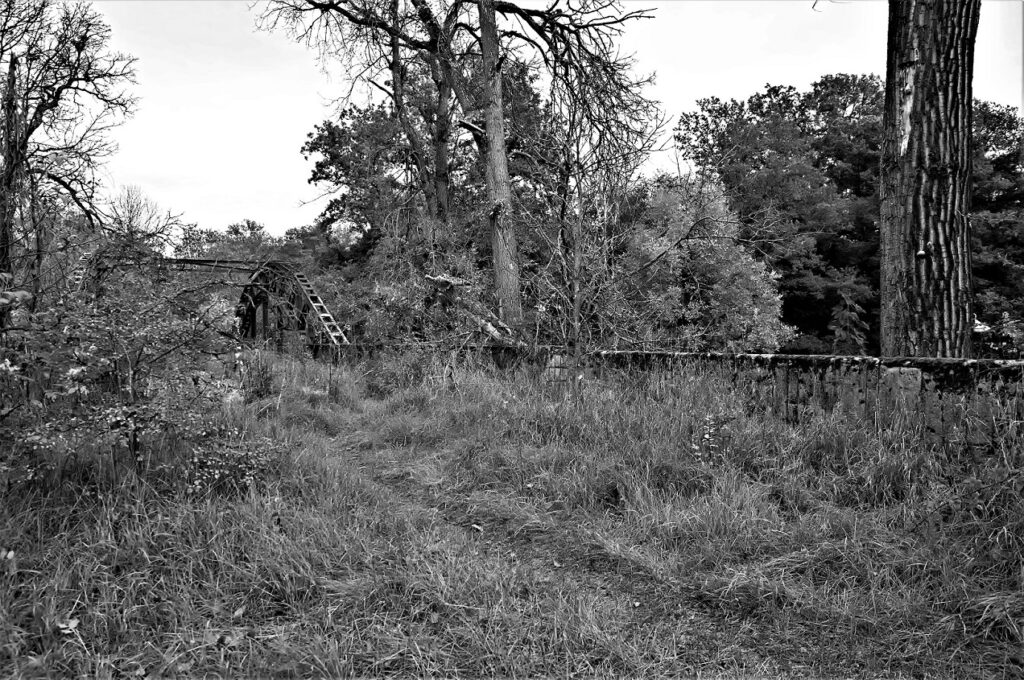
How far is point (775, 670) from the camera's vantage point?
193 centimetres

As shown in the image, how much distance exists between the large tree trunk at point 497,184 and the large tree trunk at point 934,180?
5310 millimetres

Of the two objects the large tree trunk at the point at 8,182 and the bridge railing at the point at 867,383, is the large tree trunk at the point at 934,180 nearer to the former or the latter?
the bridge railing at the point at 867,383

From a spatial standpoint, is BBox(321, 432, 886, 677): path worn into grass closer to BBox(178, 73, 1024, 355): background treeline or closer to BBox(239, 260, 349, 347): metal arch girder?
BBox(178, 73, 1024, 355): background treeline

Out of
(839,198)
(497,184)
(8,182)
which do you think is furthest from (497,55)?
(839,198)

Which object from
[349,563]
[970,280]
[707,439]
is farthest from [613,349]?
[349,563]

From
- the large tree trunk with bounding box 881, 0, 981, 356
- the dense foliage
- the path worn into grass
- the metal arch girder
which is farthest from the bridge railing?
the dense foliage

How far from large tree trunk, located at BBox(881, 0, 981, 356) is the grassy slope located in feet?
4.41

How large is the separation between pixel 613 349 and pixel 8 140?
5.52 m

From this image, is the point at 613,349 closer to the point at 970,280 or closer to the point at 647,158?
the point at 647,158

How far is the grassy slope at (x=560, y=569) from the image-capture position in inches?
78.2

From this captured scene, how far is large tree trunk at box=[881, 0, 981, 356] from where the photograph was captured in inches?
162

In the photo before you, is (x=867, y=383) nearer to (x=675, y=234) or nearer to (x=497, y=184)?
(x=497, y=184)

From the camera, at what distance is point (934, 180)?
417cm

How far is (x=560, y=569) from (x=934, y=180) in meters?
4.00
